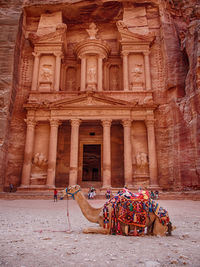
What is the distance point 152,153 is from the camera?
66.7 ft

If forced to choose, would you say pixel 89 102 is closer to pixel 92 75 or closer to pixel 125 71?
pixel 92 75

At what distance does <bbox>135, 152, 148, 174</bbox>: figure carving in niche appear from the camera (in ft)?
67.0

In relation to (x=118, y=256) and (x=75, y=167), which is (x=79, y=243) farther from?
(x=75, y=167)

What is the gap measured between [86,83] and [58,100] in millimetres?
4176

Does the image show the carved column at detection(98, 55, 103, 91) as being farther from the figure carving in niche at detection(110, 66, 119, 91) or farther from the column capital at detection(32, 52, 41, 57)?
the column capital at detection(32, 52, 41, 57)

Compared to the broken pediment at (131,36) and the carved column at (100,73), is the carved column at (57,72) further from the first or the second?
the broken pediment at (131,36)

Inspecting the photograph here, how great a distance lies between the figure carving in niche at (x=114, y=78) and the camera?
26.4 m

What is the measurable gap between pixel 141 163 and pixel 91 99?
25.4 feet

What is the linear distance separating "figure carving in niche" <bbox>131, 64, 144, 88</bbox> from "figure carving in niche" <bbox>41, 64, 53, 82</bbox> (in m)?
8.94

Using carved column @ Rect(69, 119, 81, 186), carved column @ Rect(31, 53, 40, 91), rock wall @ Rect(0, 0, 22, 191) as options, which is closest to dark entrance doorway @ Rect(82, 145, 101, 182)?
carved column @ Rect(69, 119, 81, 186)

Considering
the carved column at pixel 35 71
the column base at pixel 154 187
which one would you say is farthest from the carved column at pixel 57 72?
the column base at pixel 154 187

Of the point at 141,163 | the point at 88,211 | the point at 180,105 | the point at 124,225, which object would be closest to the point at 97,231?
the point at 88,211

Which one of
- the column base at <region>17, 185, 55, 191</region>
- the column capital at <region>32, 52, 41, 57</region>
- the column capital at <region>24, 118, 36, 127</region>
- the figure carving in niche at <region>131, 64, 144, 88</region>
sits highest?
the column capital at <region>32, 52, 41, 57</region>

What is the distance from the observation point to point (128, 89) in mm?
23078
